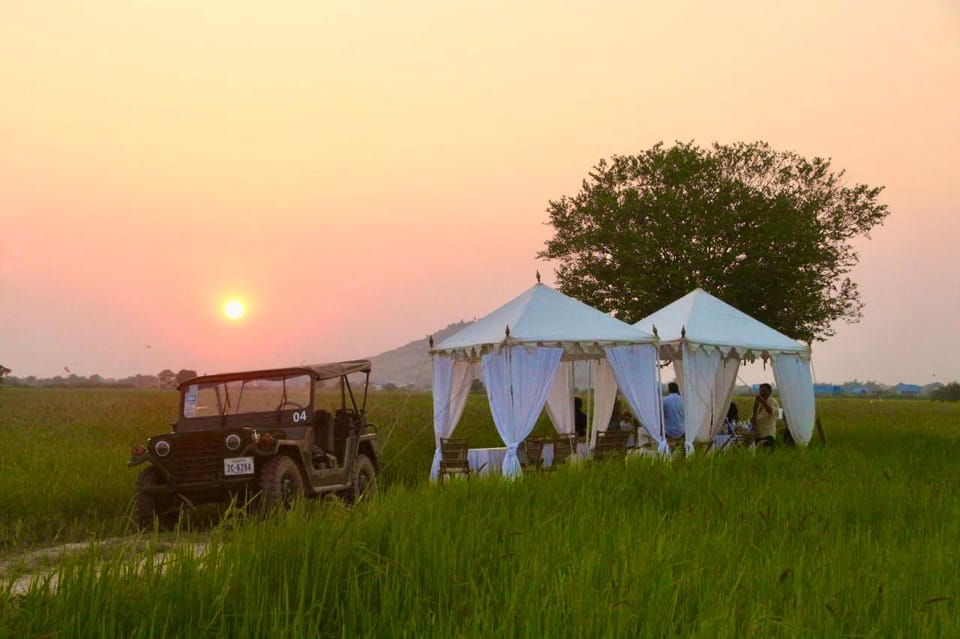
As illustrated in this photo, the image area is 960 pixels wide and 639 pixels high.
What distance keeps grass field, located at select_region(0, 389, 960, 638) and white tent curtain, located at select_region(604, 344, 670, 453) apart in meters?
6.03

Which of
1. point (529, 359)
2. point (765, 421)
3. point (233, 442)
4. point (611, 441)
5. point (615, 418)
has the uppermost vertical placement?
point (529, 359)

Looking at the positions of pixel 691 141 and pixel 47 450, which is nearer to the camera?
pixel 47 450

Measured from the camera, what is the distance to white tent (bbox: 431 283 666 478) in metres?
16.6

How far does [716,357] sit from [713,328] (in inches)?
25.0

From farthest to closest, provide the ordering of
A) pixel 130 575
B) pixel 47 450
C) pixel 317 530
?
pixel 47 450 → pixel 317 530 → pixel 130 575

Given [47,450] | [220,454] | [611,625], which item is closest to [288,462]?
[220,454]

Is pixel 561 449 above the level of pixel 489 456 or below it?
above

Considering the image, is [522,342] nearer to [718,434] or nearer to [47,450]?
[718,434]

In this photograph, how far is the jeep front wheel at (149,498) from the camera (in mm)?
12148

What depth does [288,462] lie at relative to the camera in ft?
39.1

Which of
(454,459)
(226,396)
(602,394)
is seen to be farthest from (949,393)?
(226,396)

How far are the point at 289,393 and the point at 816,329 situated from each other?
86.1 feet

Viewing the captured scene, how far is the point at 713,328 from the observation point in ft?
65.5

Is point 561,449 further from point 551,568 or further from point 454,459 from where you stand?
point 551,568
